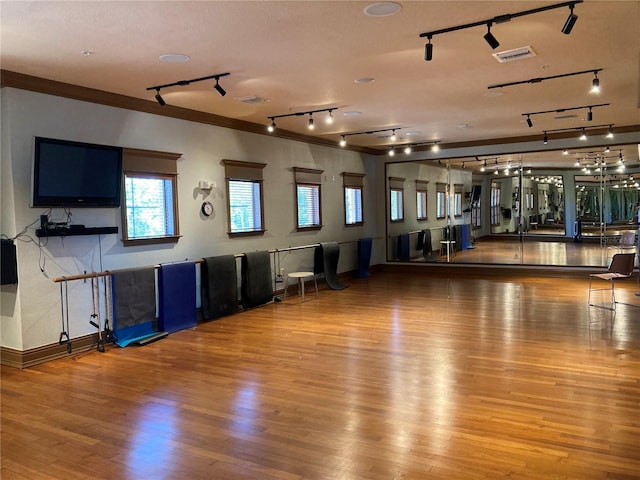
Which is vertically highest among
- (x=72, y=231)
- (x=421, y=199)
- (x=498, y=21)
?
(x=498, y=21)

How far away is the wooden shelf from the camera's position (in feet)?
16.3

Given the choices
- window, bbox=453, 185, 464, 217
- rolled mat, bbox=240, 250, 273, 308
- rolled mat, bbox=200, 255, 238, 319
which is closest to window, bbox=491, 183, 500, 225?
window, bbox=453, 185, 464, 217

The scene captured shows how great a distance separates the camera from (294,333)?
19.5 ft

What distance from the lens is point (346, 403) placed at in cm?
371

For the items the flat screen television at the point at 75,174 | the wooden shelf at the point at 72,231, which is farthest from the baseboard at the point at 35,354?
the flat screen television at the point at 75,174

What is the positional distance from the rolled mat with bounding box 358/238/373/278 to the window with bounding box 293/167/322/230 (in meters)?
1.44

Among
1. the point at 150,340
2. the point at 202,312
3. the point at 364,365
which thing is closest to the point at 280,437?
the point at 364,365

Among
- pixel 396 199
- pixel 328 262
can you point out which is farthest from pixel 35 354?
pixel 396 199

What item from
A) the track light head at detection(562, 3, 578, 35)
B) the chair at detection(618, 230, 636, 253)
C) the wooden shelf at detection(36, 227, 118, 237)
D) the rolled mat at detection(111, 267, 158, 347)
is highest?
the track light head at detection(562, 3, 578, 35)

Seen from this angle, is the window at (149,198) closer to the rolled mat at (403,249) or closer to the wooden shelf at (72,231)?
the wooden shelf at (72,231)

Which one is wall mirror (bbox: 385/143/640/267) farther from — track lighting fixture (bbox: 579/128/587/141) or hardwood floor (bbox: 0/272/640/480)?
hardwood floor (bbox: 0/272/640/480)

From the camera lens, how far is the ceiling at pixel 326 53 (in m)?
3.50

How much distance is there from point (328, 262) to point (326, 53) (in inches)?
204

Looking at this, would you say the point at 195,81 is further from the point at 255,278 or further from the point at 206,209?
the point at 255,278
